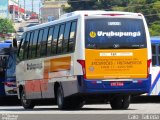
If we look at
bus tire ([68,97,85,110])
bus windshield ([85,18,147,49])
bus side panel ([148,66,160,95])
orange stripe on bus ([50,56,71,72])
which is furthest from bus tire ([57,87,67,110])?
bus side panel ([148,66,160,95])

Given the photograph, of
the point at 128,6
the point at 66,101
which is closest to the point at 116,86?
the point at 66,101

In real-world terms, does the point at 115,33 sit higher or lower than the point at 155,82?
higher

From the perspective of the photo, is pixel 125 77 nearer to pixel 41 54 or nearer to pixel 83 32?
pixel 83 32

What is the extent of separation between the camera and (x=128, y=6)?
13475 centimetres

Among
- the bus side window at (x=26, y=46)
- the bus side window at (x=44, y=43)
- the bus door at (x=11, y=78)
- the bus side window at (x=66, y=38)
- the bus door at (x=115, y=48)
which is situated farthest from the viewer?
the bus door at (x=11, y=78)

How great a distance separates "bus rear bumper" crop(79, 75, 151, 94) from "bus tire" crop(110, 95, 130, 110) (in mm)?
985

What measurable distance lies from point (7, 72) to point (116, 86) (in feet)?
32.6

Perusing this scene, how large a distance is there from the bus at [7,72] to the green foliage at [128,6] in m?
81.4

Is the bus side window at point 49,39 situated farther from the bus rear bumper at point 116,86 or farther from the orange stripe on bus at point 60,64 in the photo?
the bus rear bumper at point 116,86

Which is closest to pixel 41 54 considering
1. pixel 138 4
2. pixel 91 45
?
pixel 91 45

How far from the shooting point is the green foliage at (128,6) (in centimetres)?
12175

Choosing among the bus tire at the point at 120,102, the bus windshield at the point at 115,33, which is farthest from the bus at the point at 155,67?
the bus windshield at the point at 115,33

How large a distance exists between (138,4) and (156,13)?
35.0 ft

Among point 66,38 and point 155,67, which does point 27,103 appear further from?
point 155,67
